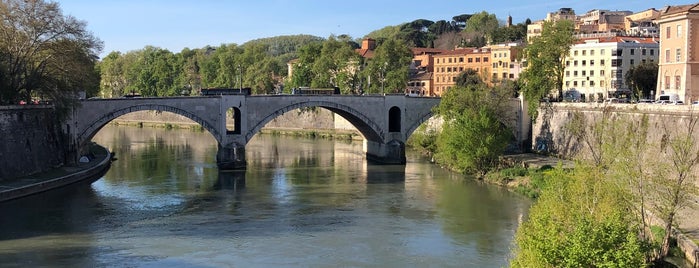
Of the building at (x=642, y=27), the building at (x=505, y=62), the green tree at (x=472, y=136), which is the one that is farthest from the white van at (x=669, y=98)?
the building at (x=642, y=27)

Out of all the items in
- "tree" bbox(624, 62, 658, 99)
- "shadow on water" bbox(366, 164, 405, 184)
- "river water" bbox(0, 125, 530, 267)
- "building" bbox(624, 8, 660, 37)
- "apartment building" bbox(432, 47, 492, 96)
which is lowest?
"river water" bbox(0, 125, 530, 267)

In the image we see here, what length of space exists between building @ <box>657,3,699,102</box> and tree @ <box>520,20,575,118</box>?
7285 millimetres

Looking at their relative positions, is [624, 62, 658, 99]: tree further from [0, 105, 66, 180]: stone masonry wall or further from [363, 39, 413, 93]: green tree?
[0, 105, 66, 180]: stone masonry wall

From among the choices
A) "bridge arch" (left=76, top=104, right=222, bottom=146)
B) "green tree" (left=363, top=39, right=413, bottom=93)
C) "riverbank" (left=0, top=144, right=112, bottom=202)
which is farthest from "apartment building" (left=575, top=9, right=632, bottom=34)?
"riverbank" (left=0, top=144, right=112, bottom=202)

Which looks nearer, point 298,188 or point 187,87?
point 298,188

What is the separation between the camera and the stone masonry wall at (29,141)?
107 feet

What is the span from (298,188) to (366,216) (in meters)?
7.52

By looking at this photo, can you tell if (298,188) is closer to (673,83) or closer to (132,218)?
(132,218)

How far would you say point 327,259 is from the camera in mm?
21750

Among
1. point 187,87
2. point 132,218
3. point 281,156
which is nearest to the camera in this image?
point 132,218

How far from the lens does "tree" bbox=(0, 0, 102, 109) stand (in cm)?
3619

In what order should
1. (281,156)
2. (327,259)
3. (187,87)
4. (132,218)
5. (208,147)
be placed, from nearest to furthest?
1. (327,259)
2. (132,218)
3. (281,156)
4. (208,147)
5. (187,87)

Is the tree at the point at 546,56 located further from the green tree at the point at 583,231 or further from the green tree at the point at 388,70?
the green tree at the point at 583,231

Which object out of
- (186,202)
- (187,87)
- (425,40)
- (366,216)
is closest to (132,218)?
(186,202)
